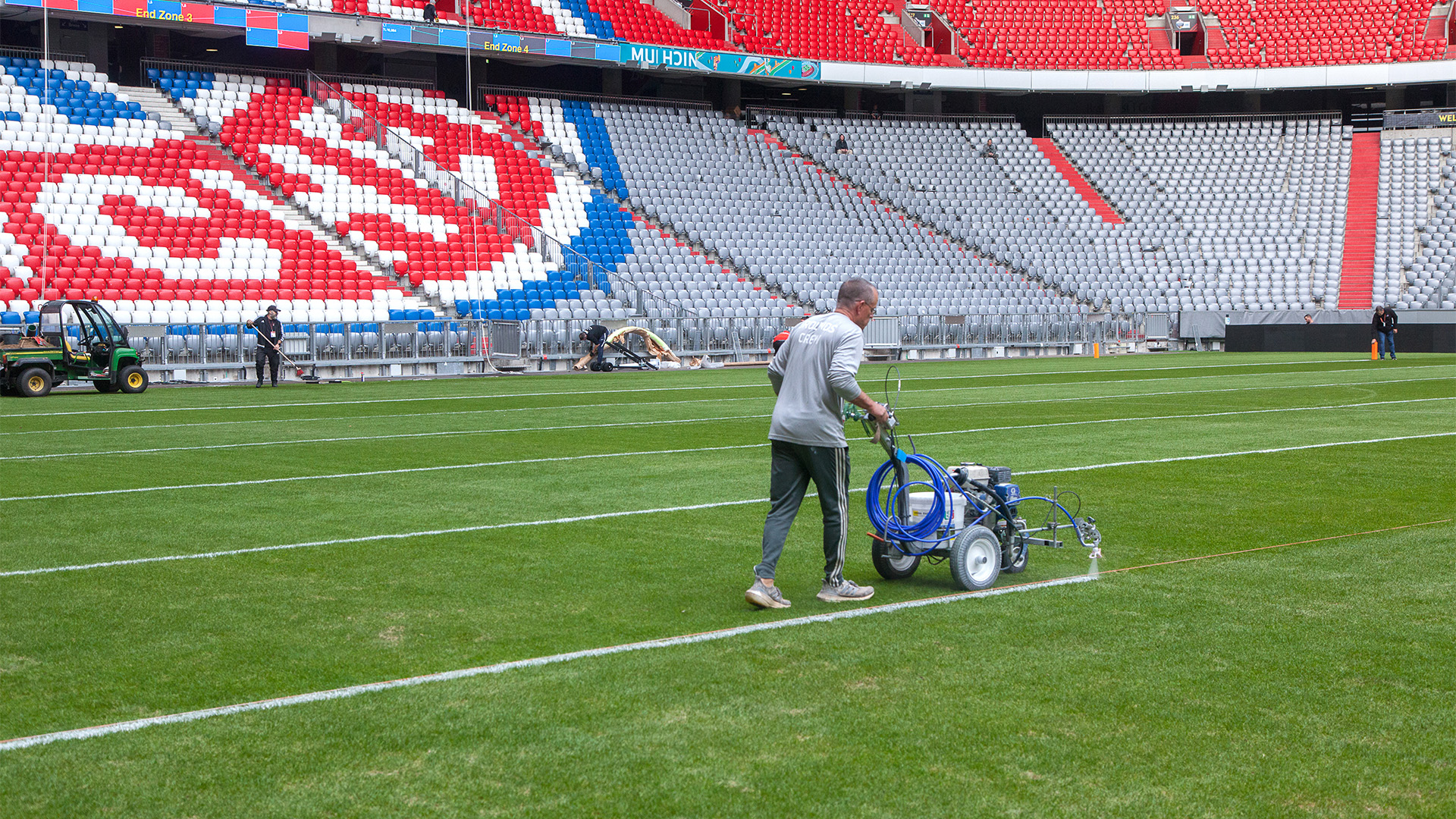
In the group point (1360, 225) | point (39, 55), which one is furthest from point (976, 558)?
point (1360, 225)

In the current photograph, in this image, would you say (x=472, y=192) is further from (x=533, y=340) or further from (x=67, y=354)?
(x=67, y=354)

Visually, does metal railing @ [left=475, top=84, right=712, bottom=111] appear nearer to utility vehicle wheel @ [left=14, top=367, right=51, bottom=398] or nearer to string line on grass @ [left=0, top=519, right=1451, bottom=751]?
utility vehicle wheel @ [left=14, top=367, right=51, bottom=398]

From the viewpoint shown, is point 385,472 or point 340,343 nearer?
point 385,472

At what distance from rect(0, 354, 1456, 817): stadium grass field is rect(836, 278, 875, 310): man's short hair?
1751 mm

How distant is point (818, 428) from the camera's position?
7.72m

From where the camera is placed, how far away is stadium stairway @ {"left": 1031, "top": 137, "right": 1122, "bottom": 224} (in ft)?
176

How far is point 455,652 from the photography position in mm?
6801

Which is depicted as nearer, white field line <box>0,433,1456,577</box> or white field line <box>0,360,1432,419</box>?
white field line <box>0,433,1456,577</box>

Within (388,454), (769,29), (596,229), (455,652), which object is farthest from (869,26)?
(455,652)

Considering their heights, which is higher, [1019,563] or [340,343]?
[340,343]

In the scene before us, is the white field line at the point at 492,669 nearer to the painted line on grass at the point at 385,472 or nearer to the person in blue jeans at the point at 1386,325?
the painted line on grass at the point at 385,472

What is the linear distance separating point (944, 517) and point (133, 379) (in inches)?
869

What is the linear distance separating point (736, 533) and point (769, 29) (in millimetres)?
47113

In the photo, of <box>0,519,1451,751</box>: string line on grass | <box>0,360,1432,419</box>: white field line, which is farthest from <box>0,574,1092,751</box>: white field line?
<box>0,360,1432,419</box>: white field line
